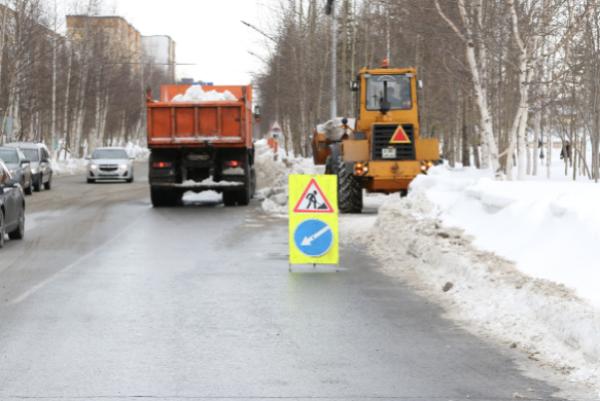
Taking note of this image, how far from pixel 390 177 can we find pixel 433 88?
24744mm

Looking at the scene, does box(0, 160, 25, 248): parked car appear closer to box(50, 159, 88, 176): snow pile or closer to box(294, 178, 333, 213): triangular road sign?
box(294, 178, 333, 213): triangular road sign

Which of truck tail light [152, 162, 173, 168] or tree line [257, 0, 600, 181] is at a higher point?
tree line [257, 0, 600, 181]

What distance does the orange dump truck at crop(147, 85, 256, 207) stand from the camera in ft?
90.4

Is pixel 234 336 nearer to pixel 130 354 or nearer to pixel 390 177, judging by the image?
Result: pixel 130 354

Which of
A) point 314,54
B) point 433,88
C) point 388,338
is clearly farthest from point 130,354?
point 314,54

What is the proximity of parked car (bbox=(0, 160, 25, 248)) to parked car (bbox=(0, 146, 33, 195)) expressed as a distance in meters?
14.6

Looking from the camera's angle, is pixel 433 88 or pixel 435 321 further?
pixel 433 88

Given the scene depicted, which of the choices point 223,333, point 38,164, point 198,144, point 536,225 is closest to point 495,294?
point 536,225

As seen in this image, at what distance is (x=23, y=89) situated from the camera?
57406 mm

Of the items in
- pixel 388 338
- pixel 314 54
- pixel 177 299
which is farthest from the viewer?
pixel 314 54

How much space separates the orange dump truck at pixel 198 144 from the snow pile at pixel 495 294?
10183mm

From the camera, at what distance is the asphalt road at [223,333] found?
7.23 meters

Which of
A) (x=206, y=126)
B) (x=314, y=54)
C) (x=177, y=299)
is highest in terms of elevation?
(x=314, y=54)

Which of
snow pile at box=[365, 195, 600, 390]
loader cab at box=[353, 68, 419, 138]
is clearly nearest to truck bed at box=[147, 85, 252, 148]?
loader cab at box=[353, 68, 419, 138]
